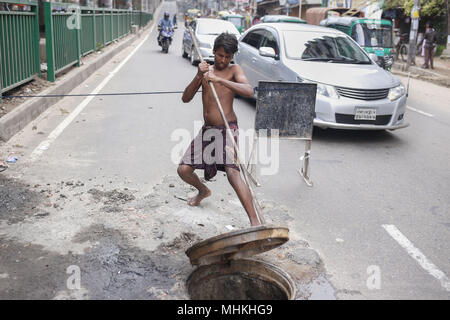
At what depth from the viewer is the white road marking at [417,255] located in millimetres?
3498

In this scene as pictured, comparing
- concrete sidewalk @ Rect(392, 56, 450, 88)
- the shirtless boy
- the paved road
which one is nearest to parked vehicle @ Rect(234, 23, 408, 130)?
the paved road

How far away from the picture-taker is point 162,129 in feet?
24.8

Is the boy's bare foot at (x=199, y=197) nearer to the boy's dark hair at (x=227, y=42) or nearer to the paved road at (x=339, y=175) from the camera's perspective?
the paved road at (x=339, y=175)

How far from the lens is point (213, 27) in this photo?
16.6 meters

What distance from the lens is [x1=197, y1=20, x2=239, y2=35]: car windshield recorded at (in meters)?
16.3

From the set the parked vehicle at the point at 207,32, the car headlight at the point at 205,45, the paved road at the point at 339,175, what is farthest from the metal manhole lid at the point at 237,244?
the car headlight at the point at 205,45

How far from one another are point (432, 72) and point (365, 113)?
40.9 ft

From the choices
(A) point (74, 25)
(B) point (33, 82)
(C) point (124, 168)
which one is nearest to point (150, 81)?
(A) point (74, 25)

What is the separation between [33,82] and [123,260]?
669 centimetres

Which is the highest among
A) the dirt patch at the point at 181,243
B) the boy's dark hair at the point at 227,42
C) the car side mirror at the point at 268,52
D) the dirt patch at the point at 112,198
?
the boy's dark hair at the point at 227,42

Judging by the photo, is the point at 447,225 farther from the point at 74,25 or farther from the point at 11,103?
the point at 74,25

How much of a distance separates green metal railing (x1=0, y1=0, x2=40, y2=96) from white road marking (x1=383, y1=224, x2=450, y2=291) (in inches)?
229

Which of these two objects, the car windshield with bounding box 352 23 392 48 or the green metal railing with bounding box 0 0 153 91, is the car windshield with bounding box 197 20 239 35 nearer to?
the green metal railing with bounding box 0 0 153 91

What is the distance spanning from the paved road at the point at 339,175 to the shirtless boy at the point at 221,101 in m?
0.75
